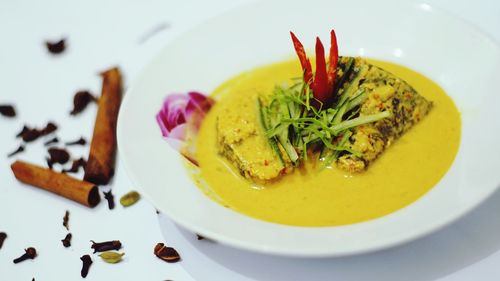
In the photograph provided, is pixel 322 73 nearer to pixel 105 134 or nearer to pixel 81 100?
pixel 105 134

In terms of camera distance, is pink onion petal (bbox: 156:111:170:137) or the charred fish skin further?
pink onion petal (bbox: 156:111:170:137)

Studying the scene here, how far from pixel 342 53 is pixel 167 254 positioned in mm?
1779

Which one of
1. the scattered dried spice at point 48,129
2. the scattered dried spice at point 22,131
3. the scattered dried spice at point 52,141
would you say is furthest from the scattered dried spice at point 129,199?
the scattered dried spice at point 22,131

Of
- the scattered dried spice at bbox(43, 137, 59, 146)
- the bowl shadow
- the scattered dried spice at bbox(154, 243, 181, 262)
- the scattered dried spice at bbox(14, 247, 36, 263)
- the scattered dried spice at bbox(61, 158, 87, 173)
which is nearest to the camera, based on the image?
the bowl shadow

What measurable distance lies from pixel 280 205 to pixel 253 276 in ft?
1.21

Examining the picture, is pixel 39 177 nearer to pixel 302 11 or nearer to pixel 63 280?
pixel 63 280

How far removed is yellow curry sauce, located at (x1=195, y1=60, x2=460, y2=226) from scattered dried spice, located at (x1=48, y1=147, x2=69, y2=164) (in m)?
0.93

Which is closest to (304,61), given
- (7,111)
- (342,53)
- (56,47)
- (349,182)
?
(342,53)

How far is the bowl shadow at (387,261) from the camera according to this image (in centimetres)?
260

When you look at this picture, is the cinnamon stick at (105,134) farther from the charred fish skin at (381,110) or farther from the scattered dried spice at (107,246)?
the charred fish skin at (381,110)

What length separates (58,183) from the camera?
11.1ft

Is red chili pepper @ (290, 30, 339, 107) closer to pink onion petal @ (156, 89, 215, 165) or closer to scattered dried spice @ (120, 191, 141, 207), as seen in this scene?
pink onion petal @ (156, 89, 215, 165)

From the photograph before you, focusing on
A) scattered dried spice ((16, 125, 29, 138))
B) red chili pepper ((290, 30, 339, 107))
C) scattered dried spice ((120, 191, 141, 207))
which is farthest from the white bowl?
scattered dried spice ((16, 125, 29, 138))

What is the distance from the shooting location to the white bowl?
7.97ft
